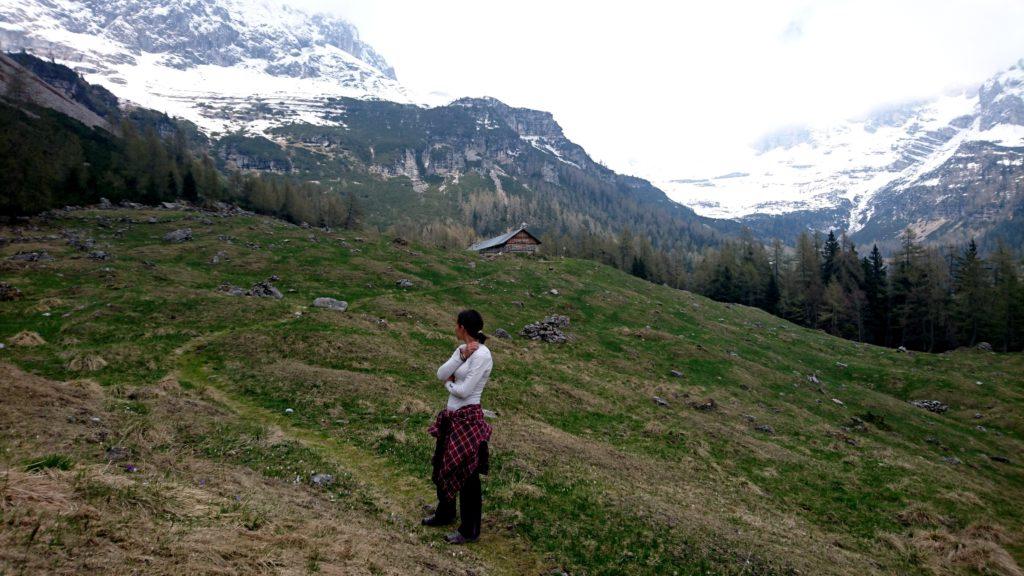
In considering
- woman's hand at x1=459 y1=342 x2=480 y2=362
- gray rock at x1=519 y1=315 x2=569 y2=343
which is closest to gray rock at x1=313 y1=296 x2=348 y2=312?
gray rock at x1=519 y1=315 x2=569 y2=343

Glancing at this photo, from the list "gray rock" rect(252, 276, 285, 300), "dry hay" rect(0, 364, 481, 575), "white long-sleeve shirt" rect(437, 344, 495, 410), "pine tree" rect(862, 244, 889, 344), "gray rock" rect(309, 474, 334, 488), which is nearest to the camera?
"dry hay" rect(0, 364, 481, 575)

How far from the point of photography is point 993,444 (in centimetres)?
3034

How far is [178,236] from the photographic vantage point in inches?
1971

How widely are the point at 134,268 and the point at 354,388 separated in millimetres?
29816

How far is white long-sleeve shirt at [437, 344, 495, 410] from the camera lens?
8.19 m

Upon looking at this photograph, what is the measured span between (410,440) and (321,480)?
146 inches

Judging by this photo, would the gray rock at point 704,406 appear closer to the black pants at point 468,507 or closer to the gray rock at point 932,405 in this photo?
the black pants at point 468,507

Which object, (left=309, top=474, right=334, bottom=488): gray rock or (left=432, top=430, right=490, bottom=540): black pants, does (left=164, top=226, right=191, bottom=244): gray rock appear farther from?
(left=432, top=430, right=490, bottom=540): black pants

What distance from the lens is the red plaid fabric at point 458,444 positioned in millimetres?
8273

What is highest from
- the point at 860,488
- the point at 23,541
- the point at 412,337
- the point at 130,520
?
the point at 23,541

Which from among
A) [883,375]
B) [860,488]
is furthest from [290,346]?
[883,375]

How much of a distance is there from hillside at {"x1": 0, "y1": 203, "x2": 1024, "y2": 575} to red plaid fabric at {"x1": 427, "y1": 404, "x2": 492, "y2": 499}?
1327 millimetres

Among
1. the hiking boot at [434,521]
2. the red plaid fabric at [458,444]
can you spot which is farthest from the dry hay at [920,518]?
the red plaid fabric at [458,444]

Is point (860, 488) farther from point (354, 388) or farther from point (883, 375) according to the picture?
point (883, 375)
